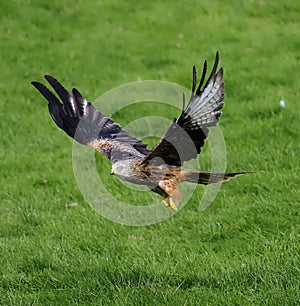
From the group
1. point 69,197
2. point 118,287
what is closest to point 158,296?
point 118,287

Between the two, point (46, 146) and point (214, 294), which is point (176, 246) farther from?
point (46, 146)

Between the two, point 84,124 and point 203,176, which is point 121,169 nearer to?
point 203,176

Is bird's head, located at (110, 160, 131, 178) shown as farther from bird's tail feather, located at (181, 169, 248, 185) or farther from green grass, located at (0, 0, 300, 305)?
green grass, located at (0, 0, 300, 305)

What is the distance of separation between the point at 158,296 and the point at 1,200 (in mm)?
3244

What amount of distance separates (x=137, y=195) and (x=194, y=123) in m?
2.78

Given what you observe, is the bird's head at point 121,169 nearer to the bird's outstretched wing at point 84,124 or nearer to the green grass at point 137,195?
the bird's outstretched wing at point 84,124

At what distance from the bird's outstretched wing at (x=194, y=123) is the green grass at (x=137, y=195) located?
1.21 meters

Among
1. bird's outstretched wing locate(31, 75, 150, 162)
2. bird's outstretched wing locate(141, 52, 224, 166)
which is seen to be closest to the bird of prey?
bird's outstretched wing locate(141, 52, 224, 166)

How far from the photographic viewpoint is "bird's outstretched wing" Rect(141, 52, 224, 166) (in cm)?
515

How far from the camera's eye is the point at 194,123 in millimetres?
5246

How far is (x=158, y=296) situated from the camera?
552 centimetres

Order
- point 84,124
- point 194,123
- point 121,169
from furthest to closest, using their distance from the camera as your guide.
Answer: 1. point 84,124
2. point 121,169
3. point 194,123

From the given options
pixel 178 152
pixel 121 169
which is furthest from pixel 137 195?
pixel 178 152

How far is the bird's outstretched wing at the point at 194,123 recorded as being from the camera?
203 inches
